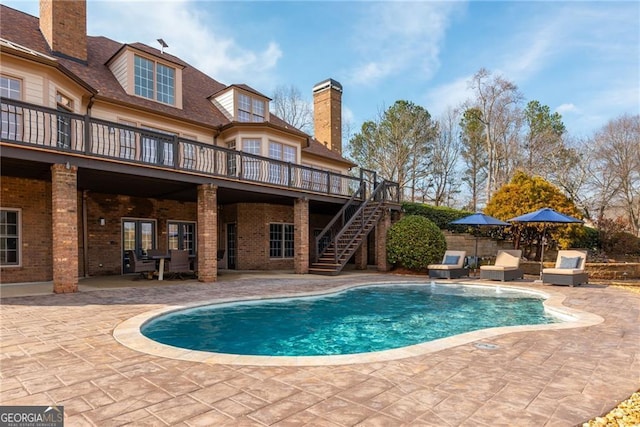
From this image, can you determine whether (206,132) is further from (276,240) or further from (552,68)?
(552,68)

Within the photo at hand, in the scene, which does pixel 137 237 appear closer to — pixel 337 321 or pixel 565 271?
pixel 337 321

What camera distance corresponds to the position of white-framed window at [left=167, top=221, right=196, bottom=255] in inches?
602

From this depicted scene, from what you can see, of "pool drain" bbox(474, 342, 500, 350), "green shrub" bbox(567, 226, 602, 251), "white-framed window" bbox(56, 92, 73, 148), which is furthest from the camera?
"green shrub" bbox(567, 226, 602, 251)

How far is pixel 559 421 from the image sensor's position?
8.98 ft

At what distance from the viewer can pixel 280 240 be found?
57.6 ft

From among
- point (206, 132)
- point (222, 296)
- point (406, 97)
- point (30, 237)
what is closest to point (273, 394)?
point (222, 296)

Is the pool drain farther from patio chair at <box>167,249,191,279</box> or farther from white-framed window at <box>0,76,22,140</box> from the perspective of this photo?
white-framed window at <box>0,76,22,140</box>

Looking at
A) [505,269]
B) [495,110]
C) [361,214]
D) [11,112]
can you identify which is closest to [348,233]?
[361,214]

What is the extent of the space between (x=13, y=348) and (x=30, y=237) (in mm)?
8275

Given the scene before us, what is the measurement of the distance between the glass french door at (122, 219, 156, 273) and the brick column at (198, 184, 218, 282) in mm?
3893

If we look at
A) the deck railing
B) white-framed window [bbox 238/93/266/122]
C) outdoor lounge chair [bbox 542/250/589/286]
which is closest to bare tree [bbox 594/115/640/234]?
outdoor lounge chair [bbox 542/250/589/286]

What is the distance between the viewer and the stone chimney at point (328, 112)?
21844mm

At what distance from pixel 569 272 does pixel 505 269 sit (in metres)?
2.05

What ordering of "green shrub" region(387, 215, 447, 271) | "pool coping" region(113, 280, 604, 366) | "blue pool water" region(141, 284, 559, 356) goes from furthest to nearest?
"green shrub" region(387, 215, 447, 271) < "blue pool water" region(141, 284, 559, 356) < "pool coping" region(113, 280, 604, 366)
